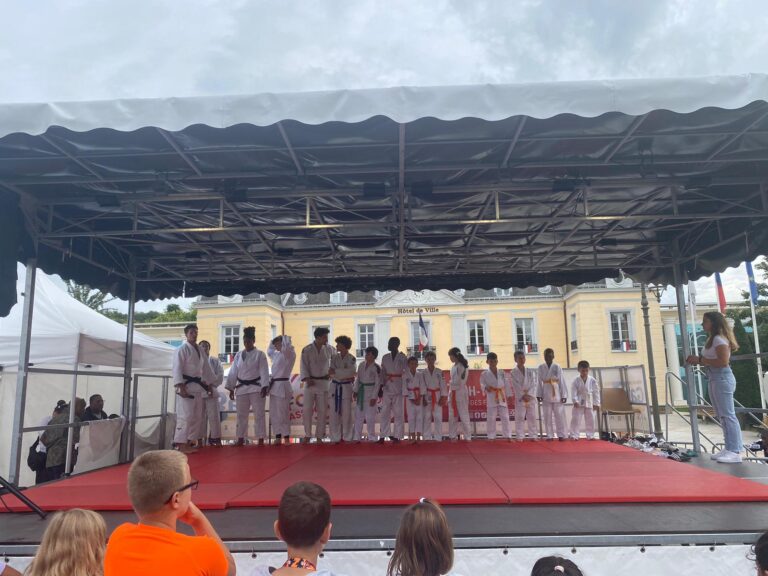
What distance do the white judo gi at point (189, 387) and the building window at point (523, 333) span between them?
78.9ft

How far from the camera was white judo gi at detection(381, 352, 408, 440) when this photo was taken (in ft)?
27.5

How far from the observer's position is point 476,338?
29.9 metres

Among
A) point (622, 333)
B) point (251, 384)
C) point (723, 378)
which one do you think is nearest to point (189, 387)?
point (251, 384)

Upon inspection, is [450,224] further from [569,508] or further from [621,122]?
[569,508]

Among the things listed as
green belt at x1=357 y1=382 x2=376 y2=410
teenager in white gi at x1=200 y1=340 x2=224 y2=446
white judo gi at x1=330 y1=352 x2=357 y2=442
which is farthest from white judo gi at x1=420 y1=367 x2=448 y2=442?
teenager in white gi at x1=200 y1=340 x2=224 y2=446

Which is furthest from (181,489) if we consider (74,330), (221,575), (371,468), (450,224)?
(74,330)

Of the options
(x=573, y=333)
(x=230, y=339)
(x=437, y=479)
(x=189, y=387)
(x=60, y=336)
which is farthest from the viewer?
(x=573, y=333)

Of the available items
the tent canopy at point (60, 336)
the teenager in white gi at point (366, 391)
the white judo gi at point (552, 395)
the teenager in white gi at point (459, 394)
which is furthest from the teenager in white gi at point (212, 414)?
the white judo gi at point (552, 395)

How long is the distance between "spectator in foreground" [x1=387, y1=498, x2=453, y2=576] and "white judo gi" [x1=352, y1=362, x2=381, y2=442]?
256 inches

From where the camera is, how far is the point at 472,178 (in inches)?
215

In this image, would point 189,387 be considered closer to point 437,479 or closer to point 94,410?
point 94,410

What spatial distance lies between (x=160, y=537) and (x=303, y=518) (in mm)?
486

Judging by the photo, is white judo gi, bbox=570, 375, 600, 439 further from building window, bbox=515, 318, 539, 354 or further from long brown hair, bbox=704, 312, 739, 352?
building window, bbox=515, 318, 539, 354

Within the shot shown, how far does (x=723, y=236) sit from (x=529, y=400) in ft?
12.7
